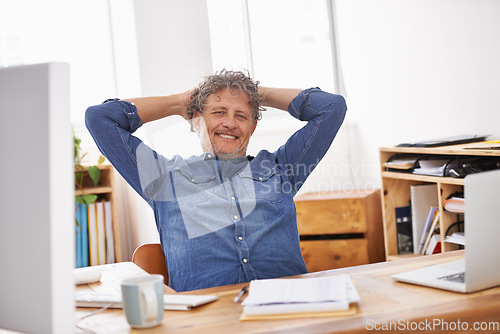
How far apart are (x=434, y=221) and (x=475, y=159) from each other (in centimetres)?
48

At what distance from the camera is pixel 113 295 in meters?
1.19

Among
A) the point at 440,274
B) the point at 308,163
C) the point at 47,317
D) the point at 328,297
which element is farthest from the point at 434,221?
the point at 47,317

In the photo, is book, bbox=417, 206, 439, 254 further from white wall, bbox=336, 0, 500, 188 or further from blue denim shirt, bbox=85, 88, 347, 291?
blue denim shirt, bbox=85, 88, 347, 291

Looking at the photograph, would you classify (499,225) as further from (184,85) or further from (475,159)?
(184,85)

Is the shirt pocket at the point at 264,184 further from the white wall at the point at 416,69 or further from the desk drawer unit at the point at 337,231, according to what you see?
the desk drawer unit at the point at 337,231

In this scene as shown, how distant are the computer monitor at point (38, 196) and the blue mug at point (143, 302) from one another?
206 millimetres

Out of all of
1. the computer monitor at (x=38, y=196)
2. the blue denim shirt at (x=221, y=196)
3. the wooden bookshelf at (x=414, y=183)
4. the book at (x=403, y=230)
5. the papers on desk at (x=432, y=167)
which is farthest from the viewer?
the book at (x=403, y=230)

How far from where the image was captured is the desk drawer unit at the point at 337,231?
3.34m

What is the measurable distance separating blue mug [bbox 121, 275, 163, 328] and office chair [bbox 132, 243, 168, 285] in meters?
0.61

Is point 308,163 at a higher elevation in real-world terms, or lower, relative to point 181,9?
lower

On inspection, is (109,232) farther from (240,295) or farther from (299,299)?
(299,299)

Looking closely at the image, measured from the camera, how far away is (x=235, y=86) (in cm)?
189

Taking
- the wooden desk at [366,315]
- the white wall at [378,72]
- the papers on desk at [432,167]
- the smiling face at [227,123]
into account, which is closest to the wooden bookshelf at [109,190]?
the white wall at [378,72]

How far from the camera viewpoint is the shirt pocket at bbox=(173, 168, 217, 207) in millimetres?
1674
